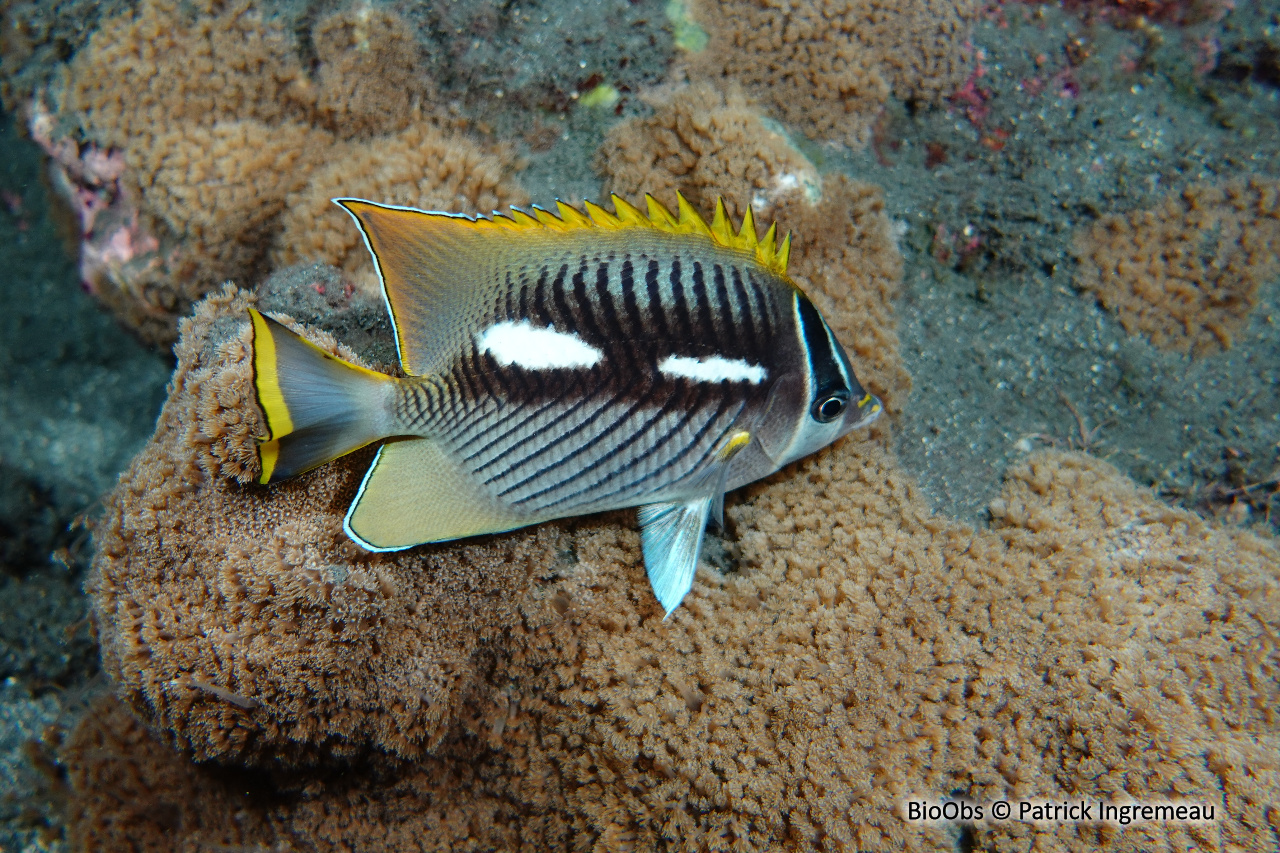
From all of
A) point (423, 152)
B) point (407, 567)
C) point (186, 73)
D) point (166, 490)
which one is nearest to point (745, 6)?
point (423, 152)

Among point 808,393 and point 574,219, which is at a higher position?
point 574,219

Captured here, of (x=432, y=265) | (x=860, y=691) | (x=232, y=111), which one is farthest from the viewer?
(x=232, y=111)

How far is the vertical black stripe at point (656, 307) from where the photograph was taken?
1955mm

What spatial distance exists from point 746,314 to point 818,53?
172 cm

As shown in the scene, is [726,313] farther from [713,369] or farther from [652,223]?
[652,223]

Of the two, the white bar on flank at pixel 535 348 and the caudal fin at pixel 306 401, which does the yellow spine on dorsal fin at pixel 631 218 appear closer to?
the white bar on flank at pixel 535 348

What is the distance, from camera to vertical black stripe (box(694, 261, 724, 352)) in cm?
198

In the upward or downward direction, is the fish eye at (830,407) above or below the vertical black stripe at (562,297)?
below

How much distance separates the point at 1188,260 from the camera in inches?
120

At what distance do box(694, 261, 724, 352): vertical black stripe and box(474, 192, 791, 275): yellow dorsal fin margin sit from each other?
18 centimetres

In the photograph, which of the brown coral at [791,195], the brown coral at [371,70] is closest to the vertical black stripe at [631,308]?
the brown coral at [791,195]

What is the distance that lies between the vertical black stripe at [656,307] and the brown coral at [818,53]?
1544mm

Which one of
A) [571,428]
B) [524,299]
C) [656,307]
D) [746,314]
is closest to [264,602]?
[571,428]

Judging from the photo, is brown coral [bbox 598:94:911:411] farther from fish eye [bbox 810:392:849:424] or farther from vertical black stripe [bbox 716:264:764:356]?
vertical black stripe [bbox 716:264:764:356]
